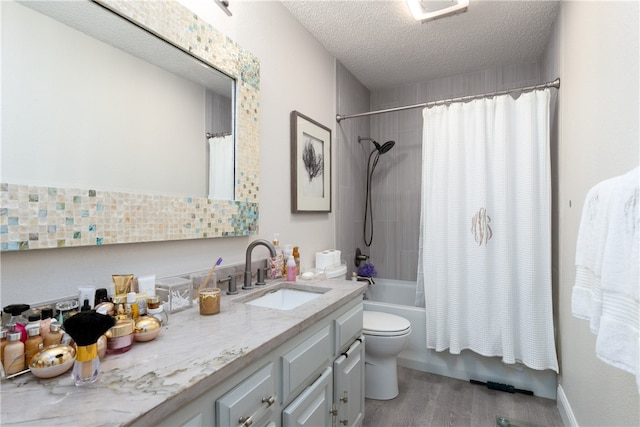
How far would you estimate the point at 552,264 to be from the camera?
208 cm

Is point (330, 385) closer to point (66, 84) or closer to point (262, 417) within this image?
point (262, 417)

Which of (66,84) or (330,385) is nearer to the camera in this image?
(66,84)

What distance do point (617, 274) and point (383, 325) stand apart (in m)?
1.47

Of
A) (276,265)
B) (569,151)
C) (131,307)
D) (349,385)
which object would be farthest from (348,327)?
(569,151)

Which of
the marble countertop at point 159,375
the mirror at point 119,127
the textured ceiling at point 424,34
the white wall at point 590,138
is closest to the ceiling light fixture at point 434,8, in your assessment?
the textured ceiling at point 424,34

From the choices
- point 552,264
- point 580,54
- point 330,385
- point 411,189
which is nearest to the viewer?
point 330,385

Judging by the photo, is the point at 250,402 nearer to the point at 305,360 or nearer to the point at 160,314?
the point at 305,360

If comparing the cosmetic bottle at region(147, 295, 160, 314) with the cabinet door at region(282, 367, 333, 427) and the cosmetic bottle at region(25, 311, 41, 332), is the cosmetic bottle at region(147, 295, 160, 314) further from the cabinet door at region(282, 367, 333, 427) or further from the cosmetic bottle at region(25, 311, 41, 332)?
the cabinet door at region(282, 367, 333, 427)

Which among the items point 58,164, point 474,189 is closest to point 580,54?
point 474,189

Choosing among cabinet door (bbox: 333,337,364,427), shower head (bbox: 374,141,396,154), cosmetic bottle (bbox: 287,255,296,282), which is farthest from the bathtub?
shower head (bbox: 374,141,396,154)

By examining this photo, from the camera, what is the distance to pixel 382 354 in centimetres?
193

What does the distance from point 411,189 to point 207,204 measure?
2.23 metres

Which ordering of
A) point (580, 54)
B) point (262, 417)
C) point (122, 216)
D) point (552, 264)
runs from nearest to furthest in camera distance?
1. point (262, 417)
2. point (122, 216)
3. point (580, 54)
4. point (552, 264)

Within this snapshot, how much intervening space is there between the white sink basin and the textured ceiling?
5.72ft
